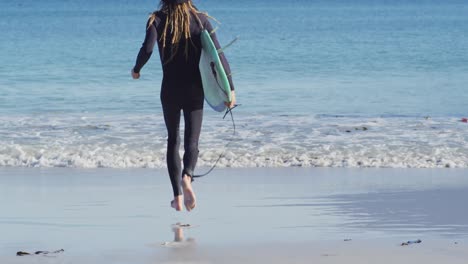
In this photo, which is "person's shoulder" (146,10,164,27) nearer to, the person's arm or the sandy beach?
the person's arm

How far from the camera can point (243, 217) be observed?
22.9 ft

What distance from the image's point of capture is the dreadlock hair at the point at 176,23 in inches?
254

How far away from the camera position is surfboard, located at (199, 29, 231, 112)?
6391mm

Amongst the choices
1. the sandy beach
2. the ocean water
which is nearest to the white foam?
the ocean water

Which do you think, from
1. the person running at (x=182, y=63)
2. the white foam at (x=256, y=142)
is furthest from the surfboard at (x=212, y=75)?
the white foam at (x=256, y=142)

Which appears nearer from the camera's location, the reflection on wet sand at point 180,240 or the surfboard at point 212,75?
the reflection on wet sand at point 180,240

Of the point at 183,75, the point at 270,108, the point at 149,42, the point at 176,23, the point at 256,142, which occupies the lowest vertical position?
the point at 270,108

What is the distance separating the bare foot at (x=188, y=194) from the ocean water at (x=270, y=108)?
3.75 m

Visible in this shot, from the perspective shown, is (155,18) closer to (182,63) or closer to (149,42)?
(149,42)

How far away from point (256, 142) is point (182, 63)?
5409mm

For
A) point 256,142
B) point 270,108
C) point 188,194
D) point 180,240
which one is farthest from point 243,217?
point 270,108

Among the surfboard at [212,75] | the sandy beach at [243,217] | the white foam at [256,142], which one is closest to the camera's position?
the sandy beach at [243,217]

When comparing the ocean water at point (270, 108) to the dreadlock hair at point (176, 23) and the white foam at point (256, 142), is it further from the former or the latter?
the dreadlock hair at point (176, 23)

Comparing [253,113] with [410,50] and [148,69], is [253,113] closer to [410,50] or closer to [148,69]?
[148,69]
